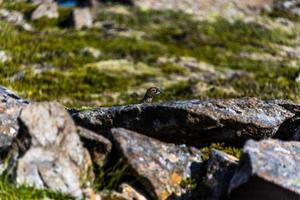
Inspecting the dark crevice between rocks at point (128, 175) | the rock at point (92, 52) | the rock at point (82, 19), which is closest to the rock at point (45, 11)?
the rock at point (82, 19)

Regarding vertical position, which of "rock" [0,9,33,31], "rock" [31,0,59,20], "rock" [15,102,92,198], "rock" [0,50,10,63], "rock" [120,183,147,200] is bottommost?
"rock" [31,0,59,20]

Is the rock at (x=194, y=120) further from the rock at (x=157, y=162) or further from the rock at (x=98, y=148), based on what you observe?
the rock at (x=98, y=148)

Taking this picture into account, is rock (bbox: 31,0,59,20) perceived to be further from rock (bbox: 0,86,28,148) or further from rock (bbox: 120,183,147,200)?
rock (bbox: 120,183,147,200)

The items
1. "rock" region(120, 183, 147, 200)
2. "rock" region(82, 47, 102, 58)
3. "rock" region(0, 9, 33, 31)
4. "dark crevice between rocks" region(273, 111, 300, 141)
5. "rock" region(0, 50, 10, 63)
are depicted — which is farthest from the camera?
"rock" region(0, 9, 33, 31)

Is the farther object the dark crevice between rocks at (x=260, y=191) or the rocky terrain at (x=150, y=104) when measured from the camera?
the rocky terrain at (x=150, y=104)

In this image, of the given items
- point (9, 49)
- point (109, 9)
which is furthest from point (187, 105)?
point (109, 9)

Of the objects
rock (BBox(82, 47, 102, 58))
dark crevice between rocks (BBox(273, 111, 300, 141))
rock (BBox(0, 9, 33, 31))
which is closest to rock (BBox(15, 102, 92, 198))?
dark crevice between rocks (BBox(273, 111, 300, 141))

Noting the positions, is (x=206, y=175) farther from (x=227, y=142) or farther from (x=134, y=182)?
(x=227, y=142)
